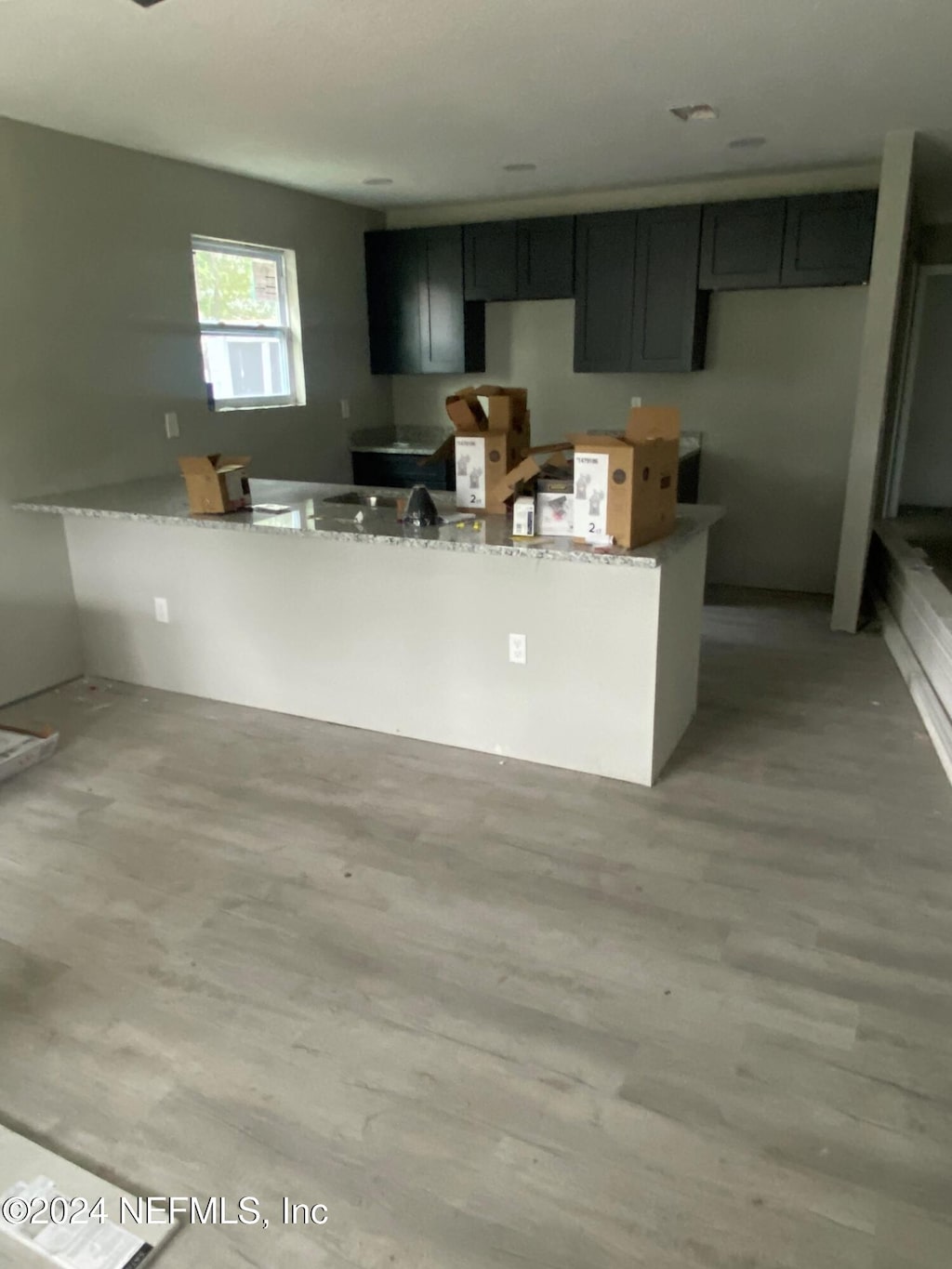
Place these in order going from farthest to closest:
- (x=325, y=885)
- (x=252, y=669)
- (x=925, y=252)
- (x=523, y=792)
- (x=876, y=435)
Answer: (x=925, y=252) < (x=876, y=435) < (x=252, y=669) < (x=523, y=792) < (x=325, y=885)

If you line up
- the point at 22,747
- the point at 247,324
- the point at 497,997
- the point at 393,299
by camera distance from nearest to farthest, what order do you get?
the point at 497,997
the point at 22,747
the point at 247,324
the point at 393,299

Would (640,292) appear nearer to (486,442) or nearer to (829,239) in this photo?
(829,239)

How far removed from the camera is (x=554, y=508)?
3.01 meters

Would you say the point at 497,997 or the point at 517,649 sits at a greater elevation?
the point at 517,649

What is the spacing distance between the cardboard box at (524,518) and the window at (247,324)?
2439 mm

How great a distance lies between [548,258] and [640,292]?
24.2 inches

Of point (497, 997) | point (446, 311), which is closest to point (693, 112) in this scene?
point (446, 311)

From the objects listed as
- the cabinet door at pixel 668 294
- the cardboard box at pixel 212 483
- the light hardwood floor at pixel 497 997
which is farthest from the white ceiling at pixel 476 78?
the light hardwood floor at pixel 497 997

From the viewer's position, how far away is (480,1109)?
1783mm

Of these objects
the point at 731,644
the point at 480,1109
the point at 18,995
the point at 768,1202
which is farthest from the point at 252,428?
the point at 768,1202

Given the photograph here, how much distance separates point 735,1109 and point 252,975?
115 cm

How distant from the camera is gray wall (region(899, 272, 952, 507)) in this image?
6711 millimetres

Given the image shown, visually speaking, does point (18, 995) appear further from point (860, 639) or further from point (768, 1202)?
point (860, 639)

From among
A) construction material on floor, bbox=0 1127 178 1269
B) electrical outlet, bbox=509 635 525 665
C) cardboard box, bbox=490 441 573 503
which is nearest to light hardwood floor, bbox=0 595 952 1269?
construction material on floor, bbox=0 1127 178 1269
